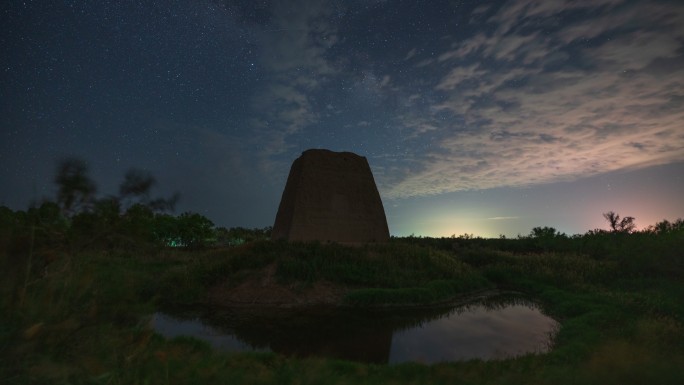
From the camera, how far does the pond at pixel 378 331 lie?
9727 millimetres

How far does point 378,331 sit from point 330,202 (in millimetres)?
11059

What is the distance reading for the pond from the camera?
9727mm

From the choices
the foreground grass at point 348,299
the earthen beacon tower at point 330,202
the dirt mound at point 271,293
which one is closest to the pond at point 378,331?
the dirt mound at point 271,293

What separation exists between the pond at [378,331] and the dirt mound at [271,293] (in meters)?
0.88

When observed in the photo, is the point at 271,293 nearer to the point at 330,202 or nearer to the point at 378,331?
the point at 378,331

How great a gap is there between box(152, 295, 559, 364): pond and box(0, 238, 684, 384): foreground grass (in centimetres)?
112

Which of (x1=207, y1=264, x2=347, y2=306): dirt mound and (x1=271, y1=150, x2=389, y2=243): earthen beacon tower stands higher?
(x1=271, y1=150, x2=389, y2=243): earthen beacon tower

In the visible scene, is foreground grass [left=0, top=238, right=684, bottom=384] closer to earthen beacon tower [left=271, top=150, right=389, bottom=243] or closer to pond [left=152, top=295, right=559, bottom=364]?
pond [left=152, top=295, right=559, bottom=364]

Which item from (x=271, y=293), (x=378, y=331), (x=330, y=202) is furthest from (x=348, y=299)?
(x=330, y=202)

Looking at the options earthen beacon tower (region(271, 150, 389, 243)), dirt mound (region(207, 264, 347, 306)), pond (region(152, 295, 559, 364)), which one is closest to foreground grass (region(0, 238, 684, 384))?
dirt mound (region(207, 264, 347, 306))

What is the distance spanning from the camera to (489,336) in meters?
11.1

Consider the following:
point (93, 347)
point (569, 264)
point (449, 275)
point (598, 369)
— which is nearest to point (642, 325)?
point (598, 369)

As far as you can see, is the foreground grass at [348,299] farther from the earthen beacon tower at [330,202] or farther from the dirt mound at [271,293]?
the earthen beacon tower at [330,202]

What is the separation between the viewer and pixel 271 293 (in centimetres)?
1562
